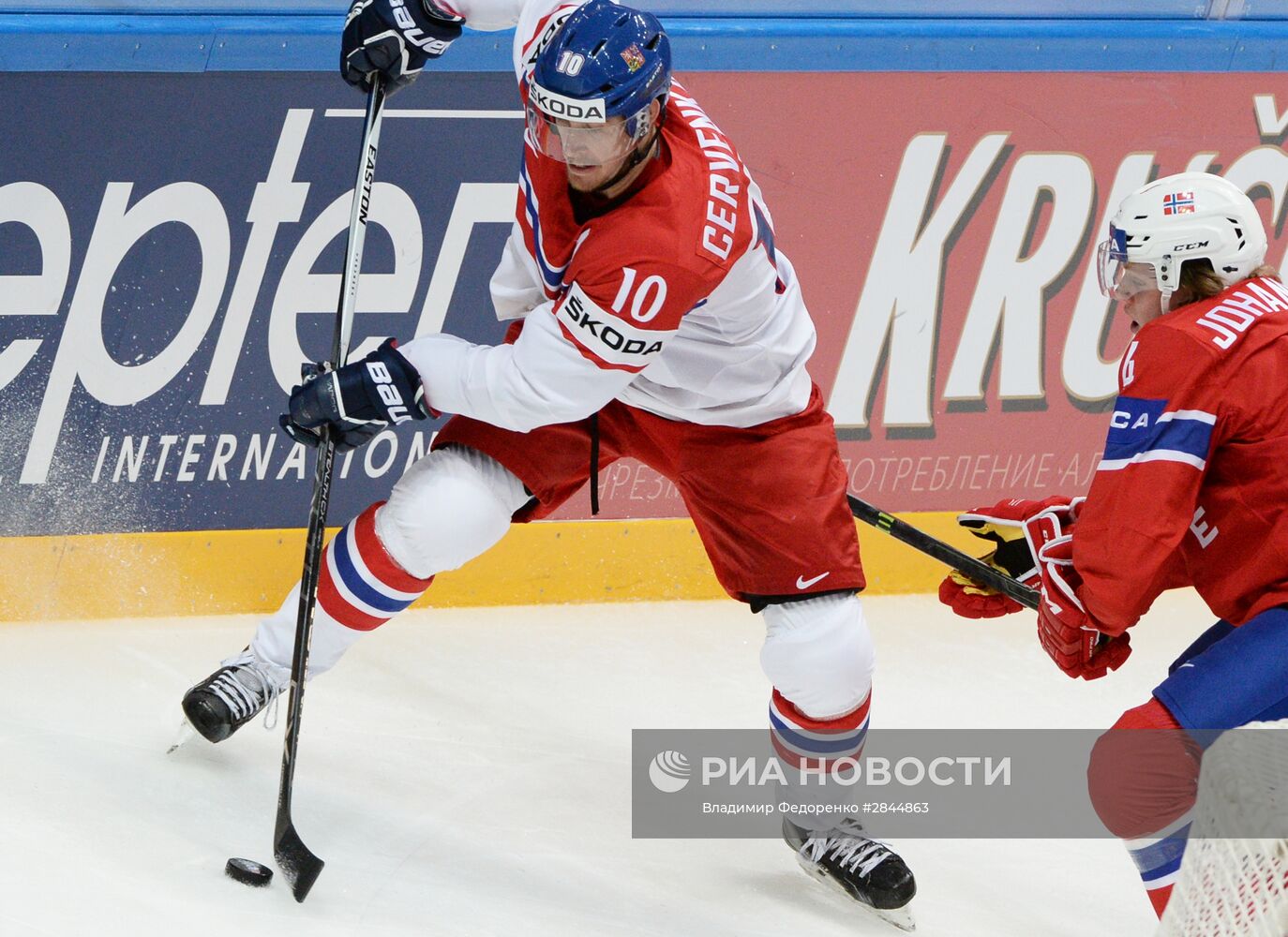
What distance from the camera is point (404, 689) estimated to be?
3.08 m

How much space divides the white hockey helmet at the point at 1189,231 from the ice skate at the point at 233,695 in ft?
5.00

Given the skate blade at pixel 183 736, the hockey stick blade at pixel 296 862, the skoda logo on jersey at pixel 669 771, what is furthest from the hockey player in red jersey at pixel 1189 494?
the skate blade at pixel 183 736

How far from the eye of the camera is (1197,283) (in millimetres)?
2092

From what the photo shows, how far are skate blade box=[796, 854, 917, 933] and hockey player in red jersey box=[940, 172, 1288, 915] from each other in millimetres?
467

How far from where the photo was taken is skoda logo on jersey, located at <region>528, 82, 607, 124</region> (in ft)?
6.66

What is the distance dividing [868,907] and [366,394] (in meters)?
1.16

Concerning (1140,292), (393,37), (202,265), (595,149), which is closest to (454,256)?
(202,265)

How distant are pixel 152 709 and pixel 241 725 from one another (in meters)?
0.32

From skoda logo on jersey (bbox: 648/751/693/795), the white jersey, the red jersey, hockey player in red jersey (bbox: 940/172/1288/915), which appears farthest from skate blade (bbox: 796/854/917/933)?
the white jersey

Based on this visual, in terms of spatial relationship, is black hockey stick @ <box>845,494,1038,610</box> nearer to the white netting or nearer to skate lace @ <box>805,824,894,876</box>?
skate lace @ <box>805,824,894,876</box>

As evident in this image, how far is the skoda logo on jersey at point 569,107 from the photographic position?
6.66 feet

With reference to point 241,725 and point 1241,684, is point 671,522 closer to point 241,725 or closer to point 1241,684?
point 241,725

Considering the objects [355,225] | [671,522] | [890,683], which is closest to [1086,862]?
[890,683]

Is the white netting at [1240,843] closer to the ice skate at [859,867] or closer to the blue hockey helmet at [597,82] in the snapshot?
the ice skate at [859,867]
